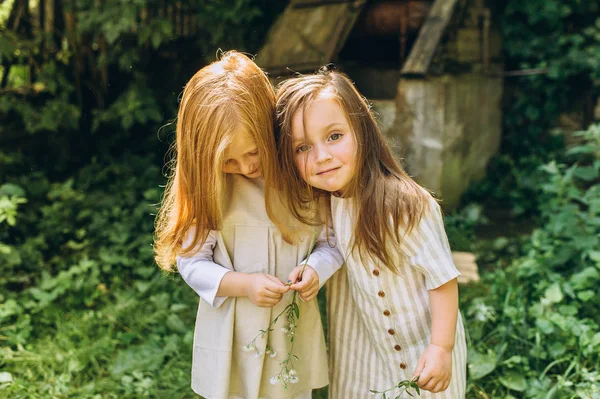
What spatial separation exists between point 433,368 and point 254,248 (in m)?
0.60

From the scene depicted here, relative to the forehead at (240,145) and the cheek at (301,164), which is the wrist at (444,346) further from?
the forehead at (240,145)

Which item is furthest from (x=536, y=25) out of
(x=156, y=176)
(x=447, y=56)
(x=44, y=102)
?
(x=44, y=102)

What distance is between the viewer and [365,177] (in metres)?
1.77

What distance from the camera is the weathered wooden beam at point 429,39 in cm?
431

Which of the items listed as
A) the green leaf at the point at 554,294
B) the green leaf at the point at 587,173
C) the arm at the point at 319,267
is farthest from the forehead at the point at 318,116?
the green leaf at the point at 587,173

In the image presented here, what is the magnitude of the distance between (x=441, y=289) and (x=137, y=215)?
2.91m

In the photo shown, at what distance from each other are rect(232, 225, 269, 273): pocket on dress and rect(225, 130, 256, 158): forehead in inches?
10.0

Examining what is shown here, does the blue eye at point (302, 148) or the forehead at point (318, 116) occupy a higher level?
the forehead at point (318, 116)

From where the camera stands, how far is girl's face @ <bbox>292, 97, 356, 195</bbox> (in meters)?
1.69

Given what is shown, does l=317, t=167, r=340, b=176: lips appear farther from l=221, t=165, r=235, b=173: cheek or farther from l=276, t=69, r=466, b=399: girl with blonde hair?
l=221, t=165, r=235, b=173: cheek

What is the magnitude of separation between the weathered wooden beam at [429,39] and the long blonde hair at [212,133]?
2.70m

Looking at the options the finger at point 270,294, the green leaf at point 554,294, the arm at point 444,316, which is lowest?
the green leaf at point 554,294

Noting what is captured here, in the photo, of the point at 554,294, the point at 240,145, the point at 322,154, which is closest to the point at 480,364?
the point at 554,294

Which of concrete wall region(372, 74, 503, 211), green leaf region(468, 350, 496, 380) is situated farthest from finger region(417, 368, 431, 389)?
concrete wall region(372, 74, 503, 211)
